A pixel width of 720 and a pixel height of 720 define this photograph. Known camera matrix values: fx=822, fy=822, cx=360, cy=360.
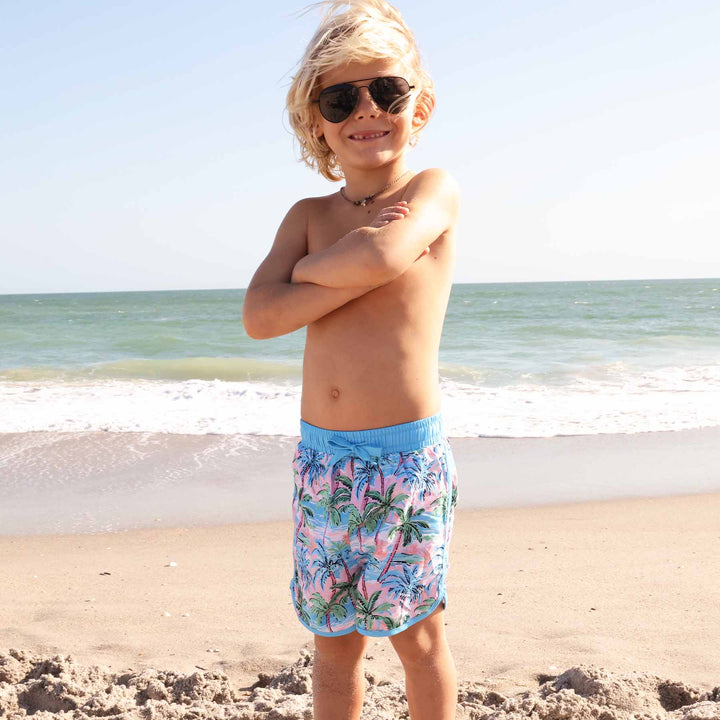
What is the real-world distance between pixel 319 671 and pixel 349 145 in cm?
131

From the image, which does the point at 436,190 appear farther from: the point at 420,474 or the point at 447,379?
the point at 447,379

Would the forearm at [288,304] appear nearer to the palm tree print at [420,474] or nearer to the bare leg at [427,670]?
the palm tree print at [420,474]

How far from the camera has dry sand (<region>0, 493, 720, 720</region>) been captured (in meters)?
2.74

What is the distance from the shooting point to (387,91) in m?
2.05

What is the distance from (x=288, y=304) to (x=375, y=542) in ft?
1.96

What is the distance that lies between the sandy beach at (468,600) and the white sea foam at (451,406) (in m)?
2.87

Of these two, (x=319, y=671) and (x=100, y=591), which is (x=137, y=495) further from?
(x=319, y=671)

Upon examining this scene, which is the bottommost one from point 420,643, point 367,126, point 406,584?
point 420,643

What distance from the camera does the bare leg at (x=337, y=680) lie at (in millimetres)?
1994

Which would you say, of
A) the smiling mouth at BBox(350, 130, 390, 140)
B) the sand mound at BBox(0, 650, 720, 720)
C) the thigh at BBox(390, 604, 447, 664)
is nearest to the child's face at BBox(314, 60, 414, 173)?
the smiling mouth at BBox(350, 130, 390, 140)

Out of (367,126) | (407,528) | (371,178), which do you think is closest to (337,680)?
(407,528)

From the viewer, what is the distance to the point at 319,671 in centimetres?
202

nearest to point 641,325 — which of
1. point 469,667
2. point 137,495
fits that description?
point 137,495

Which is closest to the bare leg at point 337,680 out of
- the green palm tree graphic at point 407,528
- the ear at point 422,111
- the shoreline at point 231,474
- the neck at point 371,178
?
the green palm tree graphic at point 407,528
